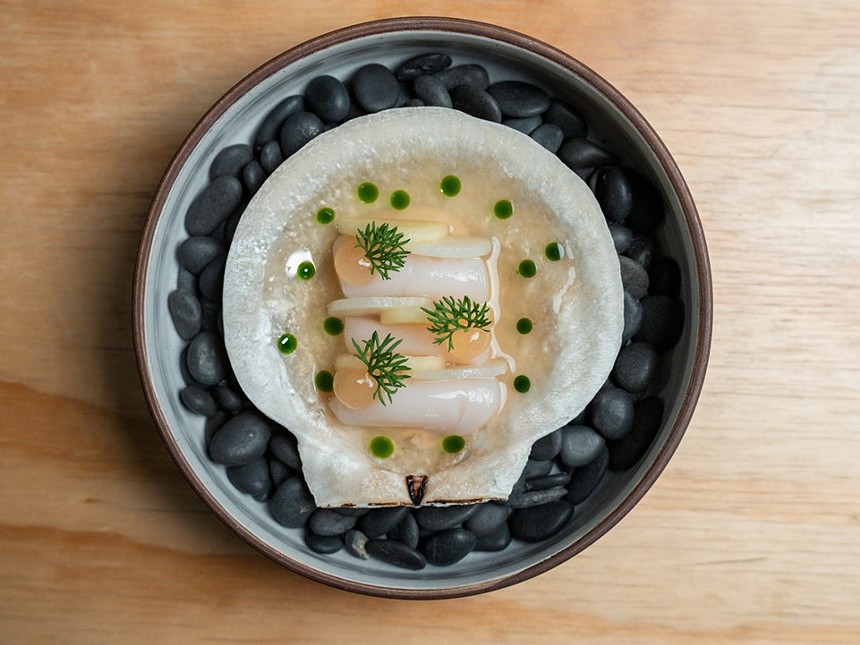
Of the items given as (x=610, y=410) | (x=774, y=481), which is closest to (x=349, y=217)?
(x=610, y=410)

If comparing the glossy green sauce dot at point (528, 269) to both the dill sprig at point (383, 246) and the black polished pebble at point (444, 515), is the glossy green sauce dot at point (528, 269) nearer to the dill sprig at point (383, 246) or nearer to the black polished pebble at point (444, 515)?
the dill sprig at point (383, 246)

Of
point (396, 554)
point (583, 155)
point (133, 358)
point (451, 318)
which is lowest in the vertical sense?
point (133, 358)

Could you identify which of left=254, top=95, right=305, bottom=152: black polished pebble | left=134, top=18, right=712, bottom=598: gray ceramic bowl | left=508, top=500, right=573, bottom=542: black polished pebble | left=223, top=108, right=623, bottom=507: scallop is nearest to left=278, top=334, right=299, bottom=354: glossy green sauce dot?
left=223, top=108, right=623, bottom=507: scallop

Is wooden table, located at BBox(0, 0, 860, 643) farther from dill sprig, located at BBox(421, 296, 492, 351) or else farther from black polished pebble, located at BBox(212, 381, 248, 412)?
dill sprig, located at BBox(421, 296, 492, 351)

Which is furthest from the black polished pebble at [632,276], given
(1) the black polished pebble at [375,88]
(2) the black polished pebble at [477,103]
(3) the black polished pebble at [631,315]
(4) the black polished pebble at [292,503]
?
(4) the black polished pebble at [292,503]

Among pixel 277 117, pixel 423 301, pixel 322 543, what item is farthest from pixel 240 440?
pixel 277 117

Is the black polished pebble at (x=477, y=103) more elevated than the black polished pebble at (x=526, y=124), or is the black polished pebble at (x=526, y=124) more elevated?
the black polished pebble at (x=526, y=124)

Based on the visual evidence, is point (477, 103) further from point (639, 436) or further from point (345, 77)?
point (639, 436)
